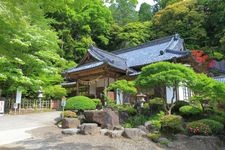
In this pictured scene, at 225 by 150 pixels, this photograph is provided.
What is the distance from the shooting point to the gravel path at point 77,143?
32.7ft

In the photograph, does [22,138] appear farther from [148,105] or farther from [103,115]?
[148,105]

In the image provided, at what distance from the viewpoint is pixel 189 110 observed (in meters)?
14.8

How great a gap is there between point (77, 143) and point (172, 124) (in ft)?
15.1

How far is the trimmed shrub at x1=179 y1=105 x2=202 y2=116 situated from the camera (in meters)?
14.8

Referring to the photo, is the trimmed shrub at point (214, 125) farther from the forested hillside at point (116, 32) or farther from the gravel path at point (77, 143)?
the forested hillside at point (116, 32)

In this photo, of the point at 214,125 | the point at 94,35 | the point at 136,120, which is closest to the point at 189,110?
the point at 214,125

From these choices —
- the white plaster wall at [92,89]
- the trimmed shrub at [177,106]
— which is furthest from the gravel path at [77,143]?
the white plaster wall at [92,89]

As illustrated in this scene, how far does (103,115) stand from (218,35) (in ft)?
93.4

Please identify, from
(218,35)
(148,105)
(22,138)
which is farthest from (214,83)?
(218,35)

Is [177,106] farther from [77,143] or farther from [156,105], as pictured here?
[77,143]

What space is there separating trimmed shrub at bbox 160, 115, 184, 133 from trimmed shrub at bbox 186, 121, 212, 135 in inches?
15.9

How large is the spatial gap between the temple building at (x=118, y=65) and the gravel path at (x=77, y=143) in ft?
25.8

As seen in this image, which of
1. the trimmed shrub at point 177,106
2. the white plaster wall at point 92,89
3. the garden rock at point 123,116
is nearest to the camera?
the garden rock at point 123,116

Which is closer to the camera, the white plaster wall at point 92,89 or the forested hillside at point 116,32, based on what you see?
the forested hillside at point 116,32
